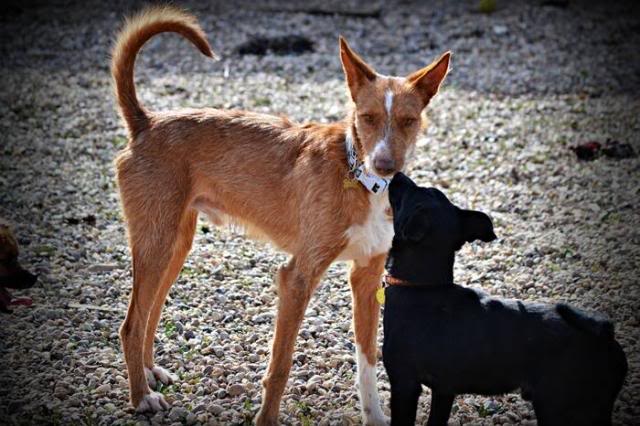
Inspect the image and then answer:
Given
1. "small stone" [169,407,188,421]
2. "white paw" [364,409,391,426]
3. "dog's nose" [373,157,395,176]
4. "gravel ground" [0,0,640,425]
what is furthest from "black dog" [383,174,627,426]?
"small stone" [169,407,188,421]

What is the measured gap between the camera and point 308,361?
5.40 metres

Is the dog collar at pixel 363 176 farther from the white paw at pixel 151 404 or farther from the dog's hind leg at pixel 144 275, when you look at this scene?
the white paw at pixel 151 404

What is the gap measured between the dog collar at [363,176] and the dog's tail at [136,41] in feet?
3.67

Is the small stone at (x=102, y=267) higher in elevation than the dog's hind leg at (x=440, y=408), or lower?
higher

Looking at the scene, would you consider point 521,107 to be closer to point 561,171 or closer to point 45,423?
point 561,171

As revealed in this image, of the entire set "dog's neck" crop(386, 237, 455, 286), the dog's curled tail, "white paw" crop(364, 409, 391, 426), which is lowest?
"white paw" crop(364, 409, 391, 426)

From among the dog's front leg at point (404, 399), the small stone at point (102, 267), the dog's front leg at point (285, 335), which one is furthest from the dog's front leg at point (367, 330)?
the small stone at point (102, 267)

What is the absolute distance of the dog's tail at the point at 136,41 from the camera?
16.3ft

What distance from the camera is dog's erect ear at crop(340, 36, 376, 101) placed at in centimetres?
468

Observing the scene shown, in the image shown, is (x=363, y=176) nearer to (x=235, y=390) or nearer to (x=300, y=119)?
(x=235, y=390)

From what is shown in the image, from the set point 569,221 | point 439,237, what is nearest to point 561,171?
point 569,221

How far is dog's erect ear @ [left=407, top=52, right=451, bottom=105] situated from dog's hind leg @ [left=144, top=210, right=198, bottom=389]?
1.54 metres

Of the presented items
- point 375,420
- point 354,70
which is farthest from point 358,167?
point 375,420

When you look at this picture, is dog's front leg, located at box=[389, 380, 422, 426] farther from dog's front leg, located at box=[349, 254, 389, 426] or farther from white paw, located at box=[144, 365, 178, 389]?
white paw, located at box=[144, 365, 178, 389]
